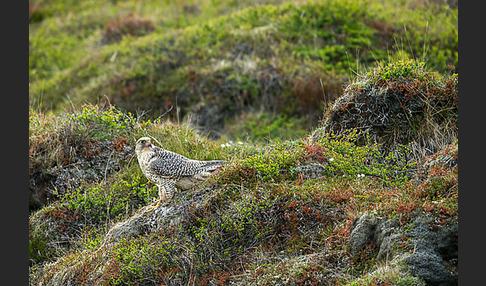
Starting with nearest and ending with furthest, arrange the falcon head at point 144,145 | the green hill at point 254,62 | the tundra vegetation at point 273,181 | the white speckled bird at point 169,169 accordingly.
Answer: the tundra vegetation at point 273,181 → the white speckled bird at point 169,169 → the falcon head at point 144,145 → the green hill at point 254,62

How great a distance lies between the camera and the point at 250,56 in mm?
17062

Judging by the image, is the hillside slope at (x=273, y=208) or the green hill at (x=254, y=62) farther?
the green hill at (x=254, y=62)

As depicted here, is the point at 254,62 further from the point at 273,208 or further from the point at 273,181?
the point at 273,208

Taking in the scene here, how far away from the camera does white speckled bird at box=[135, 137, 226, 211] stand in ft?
27.8

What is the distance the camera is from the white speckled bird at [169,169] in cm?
848

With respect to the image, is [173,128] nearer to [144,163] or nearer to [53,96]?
[144,163]

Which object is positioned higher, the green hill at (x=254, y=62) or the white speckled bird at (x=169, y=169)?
the white speckled bird at (x=169, y=169)

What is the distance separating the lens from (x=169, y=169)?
846cm

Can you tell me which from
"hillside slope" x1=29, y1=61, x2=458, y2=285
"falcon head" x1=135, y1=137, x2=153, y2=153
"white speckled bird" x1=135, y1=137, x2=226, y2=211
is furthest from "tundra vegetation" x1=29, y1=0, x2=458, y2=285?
"falcon head" x1=135, y1=137, x2=153, y2=153

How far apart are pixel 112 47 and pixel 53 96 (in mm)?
2679

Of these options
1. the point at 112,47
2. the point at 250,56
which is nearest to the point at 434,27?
the point at 250,56

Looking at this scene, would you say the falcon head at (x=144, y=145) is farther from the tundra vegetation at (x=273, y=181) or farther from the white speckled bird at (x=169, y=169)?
the tundra vegetation at (x=273, y=181)

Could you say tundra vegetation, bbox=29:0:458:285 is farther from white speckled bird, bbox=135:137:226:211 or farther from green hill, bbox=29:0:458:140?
white speckled bird, bbox=135:137:226:211

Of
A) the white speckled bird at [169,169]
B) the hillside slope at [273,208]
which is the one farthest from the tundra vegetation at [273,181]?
the white speckled bird at [169,169]
